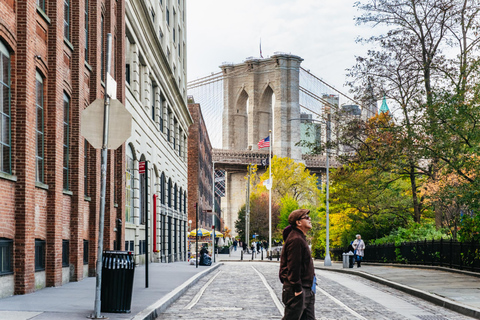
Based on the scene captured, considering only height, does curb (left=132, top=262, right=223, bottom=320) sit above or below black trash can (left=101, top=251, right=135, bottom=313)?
below

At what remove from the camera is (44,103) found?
16234 millimetres

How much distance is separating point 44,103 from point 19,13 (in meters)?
2.69

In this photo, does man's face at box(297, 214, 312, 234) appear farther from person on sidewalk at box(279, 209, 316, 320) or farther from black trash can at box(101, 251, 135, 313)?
black trash can at box(101, 251, 135, 313)

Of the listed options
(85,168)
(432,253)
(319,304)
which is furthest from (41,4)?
(432,253)

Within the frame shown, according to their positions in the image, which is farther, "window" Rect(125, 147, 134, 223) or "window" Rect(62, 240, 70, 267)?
"window" Rect(125, 147, 134, 223)

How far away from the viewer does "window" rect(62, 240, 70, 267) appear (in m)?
18.0

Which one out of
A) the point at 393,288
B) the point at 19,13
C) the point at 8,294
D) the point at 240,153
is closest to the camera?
the point at 8,294

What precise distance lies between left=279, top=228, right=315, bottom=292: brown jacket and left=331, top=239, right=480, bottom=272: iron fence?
14326mm

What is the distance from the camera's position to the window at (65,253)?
18.0m

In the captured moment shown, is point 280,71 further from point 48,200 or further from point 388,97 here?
point 48,200

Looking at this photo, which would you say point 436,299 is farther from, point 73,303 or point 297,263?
point 297,263

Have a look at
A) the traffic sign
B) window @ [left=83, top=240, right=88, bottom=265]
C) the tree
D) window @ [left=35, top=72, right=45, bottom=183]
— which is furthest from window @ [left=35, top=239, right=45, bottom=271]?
the tree

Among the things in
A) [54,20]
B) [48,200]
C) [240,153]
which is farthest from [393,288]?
[240,153]

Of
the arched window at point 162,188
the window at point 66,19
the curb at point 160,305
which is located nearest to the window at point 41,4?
the window at point 66,19
